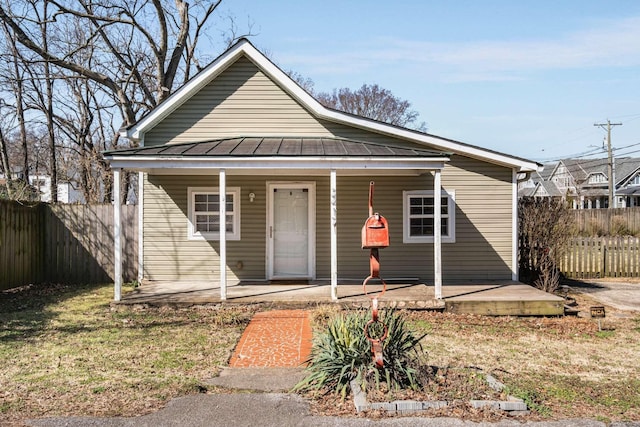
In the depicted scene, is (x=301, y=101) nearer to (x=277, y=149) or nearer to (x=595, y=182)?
(x=277, y=149)

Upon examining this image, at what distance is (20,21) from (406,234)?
1515 cm

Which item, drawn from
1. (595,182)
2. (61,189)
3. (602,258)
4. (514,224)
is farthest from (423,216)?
(595,182)

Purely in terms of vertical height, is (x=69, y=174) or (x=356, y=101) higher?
(x=356, y=101)

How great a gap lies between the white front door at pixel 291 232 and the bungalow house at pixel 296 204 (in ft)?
0.08

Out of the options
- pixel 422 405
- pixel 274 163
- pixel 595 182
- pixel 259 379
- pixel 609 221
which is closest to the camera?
pixel 422 405

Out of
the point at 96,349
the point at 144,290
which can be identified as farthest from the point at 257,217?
the point at 96,349

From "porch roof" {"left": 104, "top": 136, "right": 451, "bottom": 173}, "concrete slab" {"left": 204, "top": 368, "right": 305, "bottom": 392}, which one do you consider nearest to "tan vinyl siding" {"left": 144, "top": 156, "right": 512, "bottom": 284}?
"porch roof" {"left": 104, "top": 136, "right": 451, "bottom": 173}

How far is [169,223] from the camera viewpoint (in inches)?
466

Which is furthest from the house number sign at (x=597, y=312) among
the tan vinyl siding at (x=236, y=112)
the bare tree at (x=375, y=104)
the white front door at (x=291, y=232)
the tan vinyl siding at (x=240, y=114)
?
the bare tree at (x=375, y=104)

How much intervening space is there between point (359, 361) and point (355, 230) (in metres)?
6.78

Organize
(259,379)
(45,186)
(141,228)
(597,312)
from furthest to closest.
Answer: (45,186) < (141,228) < (597,312) < (259,379)

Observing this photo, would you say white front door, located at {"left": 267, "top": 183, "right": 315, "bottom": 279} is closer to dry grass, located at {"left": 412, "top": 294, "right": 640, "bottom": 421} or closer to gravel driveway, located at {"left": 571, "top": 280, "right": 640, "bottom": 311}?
dry grass, located at {"left": 412, "top": 294, "right": 640, "bottom": 421}

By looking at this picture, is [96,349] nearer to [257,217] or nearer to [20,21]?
[257,217]

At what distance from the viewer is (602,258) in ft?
48.6
